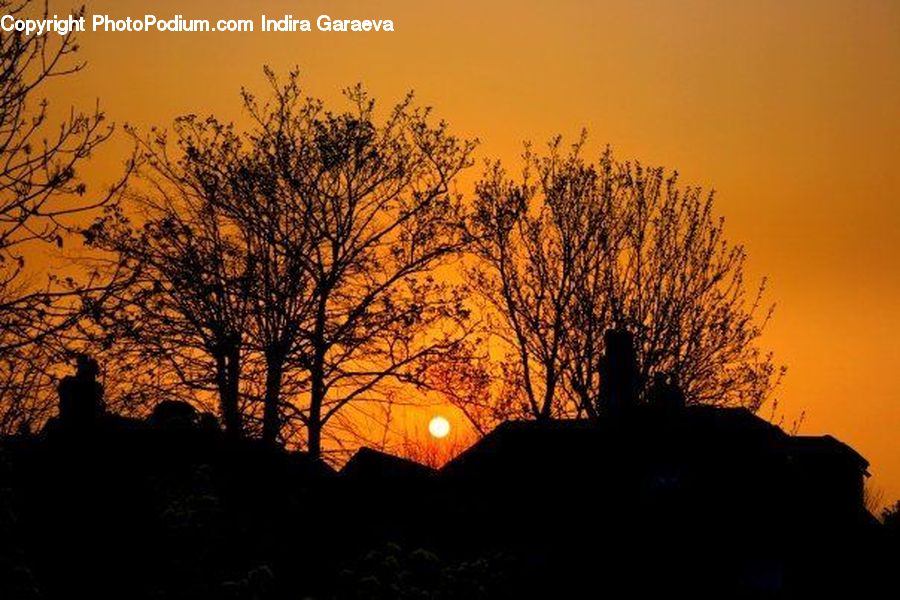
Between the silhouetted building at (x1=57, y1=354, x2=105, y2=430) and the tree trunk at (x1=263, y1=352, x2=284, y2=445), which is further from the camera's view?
the tree trunk at (x1=263, y1=352, x2=284, y2=445)

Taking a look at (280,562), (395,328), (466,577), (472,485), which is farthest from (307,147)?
(466,577)

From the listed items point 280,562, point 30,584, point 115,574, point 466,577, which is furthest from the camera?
point 280,562

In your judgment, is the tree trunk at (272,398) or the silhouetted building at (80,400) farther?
the tree trunk at (272,398)

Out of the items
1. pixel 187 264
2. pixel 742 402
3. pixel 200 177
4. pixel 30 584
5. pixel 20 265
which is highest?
pixel 200 177

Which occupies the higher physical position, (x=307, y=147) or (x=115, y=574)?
(x=307, y=147)

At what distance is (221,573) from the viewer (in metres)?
15.3

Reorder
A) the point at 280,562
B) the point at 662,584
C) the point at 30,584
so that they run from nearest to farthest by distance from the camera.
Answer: the point at 30,584
the point at 280,562
the point at 662,584

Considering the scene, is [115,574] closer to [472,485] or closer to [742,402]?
[472,485]

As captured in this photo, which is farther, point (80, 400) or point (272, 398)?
point (272, 398)

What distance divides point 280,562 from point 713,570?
16075 millimetres

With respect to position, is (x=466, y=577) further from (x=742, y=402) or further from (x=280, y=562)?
(x=742, y=402)

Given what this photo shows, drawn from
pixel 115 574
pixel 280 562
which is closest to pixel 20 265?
pixel 115 574

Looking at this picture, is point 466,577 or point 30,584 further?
point 466,577

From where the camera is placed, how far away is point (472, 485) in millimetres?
37906
